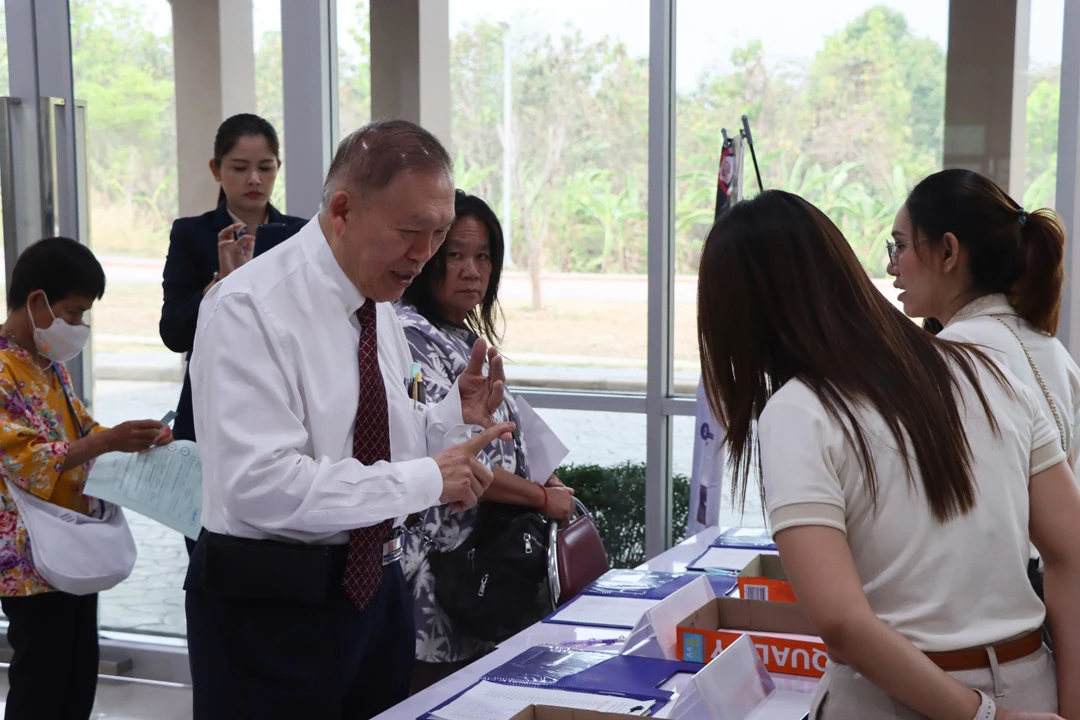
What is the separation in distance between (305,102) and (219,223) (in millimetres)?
967

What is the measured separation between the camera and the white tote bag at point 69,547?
9.96ft

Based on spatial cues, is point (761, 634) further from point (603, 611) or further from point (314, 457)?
point (314, 457)

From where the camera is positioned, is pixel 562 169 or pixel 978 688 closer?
pixel 978 688

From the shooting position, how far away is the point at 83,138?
443cm

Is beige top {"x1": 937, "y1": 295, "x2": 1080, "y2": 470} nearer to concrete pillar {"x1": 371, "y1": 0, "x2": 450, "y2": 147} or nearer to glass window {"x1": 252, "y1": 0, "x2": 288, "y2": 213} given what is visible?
concrete pillar {"x1": 371, "y1": 0, "x2": 450, "y2": 147}

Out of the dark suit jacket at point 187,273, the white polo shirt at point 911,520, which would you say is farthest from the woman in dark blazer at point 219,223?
the white polo shirt at point 911,520

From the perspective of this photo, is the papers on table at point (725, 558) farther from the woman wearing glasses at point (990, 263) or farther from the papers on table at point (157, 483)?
the papers on table at point (157, 483)

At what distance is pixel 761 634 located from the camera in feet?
6.38

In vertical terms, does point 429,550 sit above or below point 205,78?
below

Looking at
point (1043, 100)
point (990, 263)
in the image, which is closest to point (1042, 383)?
point (990, 263)

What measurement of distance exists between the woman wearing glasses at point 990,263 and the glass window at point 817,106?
6.23 ft

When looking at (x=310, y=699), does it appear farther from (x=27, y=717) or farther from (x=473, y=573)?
(x=27, y=717)

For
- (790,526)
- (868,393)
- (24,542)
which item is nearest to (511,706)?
(790,526)

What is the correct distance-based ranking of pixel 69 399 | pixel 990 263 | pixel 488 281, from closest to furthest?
pixel 990 263 → pixel 488 281 → pixel 69 399
